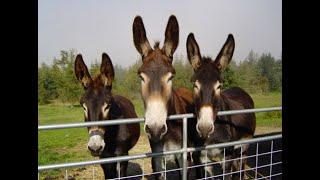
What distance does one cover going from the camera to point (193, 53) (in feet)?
11.0

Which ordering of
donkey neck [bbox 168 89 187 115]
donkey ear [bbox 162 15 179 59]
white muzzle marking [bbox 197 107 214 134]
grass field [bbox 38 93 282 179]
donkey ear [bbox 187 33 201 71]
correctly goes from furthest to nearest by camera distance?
grass field [bbox 38 93 282 179] → donkey ear [bbox 187 33 201 71] → donkey neck [bbox 168 89 187 115] → donkey ear [bbox 162 15 179 59] → white muzzle marking [bbox 197 107 214 134]

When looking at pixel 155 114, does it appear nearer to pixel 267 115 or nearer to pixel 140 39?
pixel 140 39

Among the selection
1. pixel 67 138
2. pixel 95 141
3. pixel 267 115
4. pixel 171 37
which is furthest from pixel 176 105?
pixel 267 115

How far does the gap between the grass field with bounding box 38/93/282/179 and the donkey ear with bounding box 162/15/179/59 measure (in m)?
1.34

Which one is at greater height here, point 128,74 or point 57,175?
point 128,74

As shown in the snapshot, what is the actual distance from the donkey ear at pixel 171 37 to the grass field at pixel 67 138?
4.40 feet

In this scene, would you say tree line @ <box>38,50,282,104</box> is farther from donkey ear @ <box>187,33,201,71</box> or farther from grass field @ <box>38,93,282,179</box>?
donkey ear @ <box>187,33,201,71</box>

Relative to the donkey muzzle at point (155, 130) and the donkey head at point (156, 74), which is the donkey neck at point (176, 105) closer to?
the donkey head at point (156, 74)

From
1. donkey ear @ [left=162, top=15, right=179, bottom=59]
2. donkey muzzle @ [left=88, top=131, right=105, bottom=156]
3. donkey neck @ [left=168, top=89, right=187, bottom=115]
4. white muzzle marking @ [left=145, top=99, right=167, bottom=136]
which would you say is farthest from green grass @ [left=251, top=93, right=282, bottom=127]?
white muzzle marking @ [left=145, top=99, right=167, bottom=136]

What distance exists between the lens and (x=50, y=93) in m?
15.4

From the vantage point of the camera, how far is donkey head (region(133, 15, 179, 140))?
2400 mm

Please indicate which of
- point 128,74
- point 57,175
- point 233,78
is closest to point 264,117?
point 233,78
